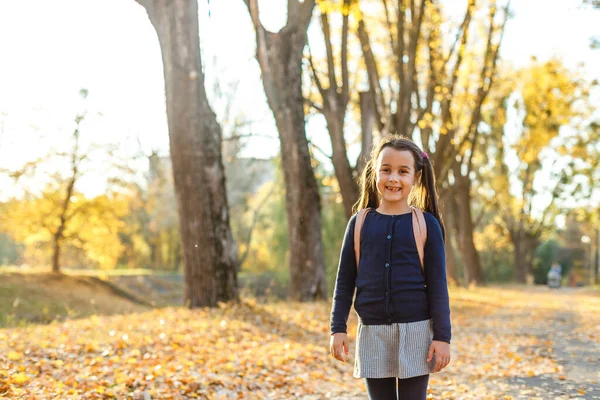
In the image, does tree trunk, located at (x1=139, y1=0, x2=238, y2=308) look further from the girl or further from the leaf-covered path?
the girl

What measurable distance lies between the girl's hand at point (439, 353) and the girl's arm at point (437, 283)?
0.08 ft

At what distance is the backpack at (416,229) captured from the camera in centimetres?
349

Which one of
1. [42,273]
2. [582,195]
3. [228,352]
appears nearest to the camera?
[228,352]

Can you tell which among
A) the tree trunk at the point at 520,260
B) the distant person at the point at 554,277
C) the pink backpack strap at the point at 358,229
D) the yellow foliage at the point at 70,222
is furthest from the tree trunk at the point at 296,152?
the tree trunk at the point at 520,260

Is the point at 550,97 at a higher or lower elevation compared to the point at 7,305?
higher

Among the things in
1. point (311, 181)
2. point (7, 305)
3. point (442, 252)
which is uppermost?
point (311, 181)

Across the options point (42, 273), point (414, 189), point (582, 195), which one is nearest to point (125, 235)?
point (42, 273)

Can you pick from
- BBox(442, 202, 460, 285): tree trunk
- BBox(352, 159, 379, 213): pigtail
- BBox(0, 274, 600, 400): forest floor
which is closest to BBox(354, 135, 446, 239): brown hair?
BBox(352, 159, 379, 213): pigtail

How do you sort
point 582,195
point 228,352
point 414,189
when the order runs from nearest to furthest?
point 414,189 < point 228,352 < point 582,195

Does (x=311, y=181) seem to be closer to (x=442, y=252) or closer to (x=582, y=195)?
(x=442, y=252)

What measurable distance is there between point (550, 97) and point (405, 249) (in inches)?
788

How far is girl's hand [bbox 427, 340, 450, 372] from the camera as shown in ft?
11.1

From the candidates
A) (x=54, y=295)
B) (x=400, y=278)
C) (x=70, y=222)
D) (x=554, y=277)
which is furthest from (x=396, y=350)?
(x=554, y=277)

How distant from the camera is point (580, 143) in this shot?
74.8 ft
